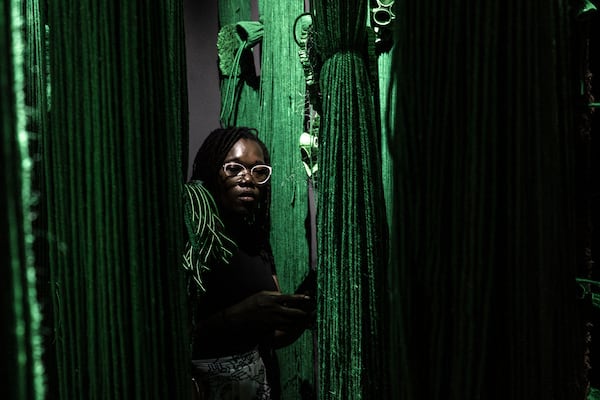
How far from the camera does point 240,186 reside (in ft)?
5.06

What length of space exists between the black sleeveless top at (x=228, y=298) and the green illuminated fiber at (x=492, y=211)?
0.85 m

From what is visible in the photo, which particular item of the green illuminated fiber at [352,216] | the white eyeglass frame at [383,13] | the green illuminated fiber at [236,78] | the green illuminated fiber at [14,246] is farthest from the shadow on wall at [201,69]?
the green illuminated fiber at [14,246]

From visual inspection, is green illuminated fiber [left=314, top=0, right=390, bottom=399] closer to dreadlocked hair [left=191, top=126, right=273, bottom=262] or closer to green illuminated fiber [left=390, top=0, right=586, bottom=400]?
green illuminated fiber [left=390, top=0, right=586, bottom=400]

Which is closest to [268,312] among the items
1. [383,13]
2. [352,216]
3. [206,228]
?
[206,228]

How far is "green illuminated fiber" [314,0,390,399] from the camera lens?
979mm

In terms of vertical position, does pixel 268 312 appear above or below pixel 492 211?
below

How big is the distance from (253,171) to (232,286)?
1.11ft

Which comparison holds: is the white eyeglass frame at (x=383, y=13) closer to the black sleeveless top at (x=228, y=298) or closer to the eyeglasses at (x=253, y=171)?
the eyeglasses at (x=253, y=171)

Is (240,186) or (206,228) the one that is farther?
(240,186)

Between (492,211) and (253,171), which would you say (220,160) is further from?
(492,211)

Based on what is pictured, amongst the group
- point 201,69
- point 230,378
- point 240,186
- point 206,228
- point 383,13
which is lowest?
point 230,378

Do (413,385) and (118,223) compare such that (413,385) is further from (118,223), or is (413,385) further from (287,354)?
(287,354)

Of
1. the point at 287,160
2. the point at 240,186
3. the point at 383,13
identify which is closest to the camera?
the point at 383,13

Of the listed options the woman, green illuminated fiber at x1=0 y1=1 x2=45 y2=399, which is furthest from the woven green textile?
green illuminated fiber at x1=0 y1=1 x2=45 y2=399
